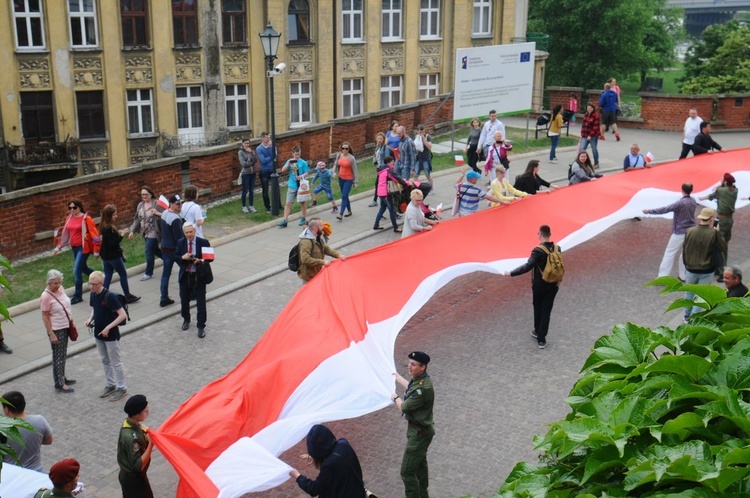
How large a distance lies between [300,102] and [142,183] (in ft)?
57.7

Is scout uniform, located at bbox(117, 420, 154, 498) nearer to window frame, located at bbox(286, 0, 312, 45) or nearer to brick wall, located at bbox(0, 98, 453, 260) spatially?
brick wall, located at bbox(0, 98, 453, 260)

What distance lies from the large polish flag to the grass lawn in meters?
5.75

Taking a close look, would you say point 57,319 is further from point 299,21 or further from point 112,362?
point 299,21

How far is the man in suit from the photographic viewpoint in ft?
45.7

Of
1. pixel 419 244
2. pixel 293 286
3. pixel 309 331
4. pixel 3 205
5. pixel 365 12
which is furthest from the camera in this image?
pixel 365 12

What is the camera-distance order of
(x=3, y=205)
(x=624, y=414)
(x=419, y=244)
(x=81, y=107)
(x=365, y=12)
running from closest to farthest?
1. (x=624, y=414)
2. (x=419, y=244)
3. (x=3, y=205)
4. (x=81, y=107)
5. (x=365, y=12)

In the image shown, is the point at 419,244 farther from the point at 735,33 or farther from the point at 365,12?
the point at 735,33

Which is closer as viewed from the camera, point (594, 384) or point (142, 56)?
point (594, 384)

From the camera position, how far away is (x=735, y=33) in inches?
2069

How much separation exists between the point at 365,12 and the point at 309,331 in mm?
28895

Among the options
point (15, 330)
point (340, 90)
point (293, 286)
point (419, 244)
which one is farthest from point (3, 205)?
point (340, 90)

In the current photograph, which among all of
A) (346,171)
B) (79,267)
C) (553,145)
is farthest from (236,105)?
(79,267)

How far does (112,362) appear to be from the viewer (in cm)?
1188

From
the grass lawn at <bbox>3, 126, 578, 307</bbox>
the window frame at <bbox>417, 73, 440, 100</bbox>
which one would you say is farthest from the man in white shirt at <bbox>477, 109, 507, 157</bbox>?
the window frame at <bbox>417, 73, 440, 100</bbox>
